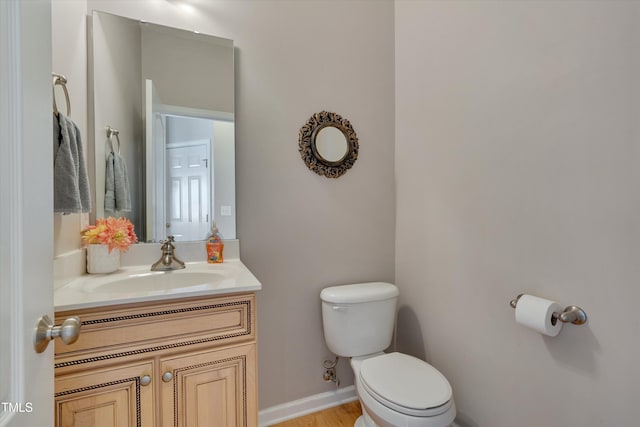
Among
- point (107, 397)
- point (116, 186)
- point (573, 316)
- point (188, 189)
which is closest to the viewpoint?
point (107, 397)

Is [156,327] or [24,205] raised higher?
[24,205]

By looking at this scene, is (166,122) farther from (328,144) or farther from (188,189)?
(328,144)

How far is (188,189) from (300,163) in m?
0.60

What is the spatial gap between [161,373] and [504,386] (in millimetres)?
1371

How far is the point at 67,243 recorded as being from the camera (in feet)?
3.84

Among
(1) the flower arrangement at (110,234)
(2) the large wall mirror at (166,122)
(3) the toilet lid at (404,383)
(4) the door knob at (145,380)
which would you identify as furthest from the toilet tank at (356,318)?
(1) the flower arrangement at (110,234)

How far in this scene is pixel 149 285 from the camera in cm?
128

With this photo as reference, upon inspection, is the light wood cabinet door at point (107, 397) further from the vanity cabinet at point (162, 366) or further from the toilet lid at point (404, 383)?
the toilet lid at point (404, 383)

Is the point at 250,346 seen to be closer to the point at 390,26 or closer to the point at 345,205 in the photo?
the point at 345,205

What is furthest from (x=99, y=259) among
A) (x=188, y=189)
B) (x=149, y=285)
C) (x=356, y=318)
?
(x=356, y=318)

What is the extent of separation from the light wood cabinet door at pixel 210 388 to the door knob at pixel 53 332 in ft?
1.66

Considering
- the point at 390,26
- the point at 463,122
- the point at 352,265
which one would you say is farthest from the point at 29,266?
the point at 390,26

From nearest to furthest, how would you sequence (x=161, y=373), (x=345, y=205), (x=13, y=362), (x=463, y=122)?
(x=13, y=362) < (x=161, y=373) < (x=463, y=122) < (x=345, y=205)

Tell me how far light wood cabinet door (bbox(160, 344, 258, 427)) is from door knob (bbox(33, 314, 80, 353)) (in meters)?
0.50
